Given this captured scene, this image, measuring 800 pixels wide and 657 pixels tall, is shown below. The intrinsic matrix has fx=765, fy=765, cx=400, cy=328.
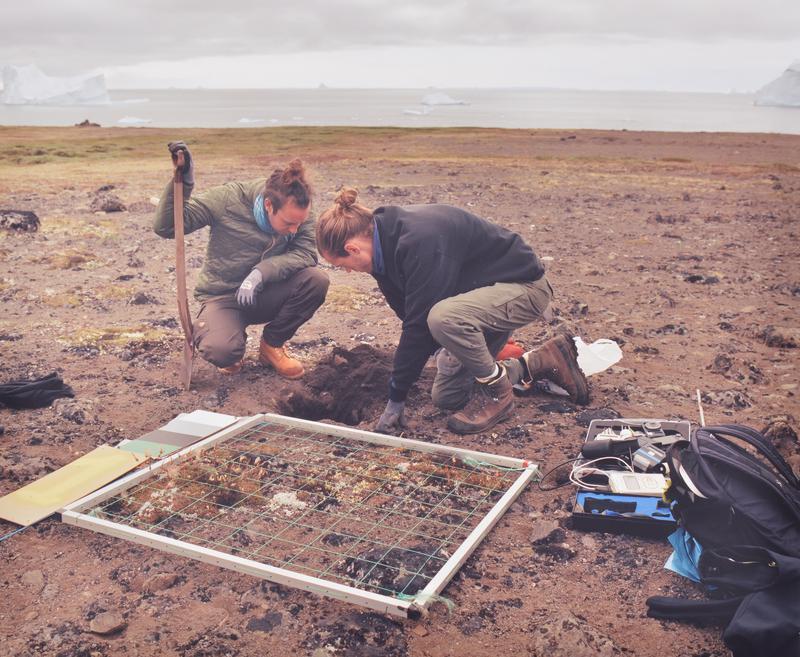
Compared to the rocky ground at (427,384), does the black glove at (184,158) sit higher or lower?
higher

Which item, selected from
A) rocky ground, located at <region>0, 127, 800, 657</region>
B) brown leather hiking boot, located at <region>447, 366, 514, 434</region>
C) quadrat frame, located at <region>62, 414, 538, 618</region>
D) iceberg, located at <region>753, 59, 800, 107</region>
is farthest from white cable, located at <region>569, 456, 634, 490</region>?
iceberg, located at <region>753, 59, 800, 107</region>

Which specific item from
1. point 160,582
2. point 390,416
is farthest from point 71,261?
point 160,582

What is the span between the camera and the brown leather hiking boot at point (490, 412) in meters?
4.77

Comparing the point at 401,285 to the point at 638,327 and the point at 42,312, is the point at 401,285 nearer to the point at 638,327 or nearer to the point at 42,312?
the point at 638,327

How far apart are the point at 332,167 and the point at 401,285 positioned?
1556cm

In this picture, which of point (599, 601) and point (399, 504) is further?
point (399, 504)

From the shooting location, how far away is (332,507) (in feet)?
13.1

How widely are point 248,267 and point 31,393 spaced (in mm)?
1675

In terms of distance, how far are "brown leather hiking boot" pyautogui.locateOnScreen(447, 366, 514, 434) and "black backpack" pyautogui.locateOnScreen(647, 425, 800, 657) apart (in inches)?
65.7

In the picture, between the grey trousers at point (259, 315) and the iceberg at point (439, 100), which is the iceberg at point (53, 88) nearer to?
the iceberg at point (439, 100)

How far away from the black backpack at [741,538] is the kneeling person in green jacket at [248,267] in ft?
9.81

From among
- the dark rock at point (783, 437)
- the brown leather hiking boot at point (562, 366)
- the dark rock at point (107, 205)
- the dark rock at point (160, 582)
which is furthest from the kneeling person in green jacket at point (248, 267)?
the dark rock at point (107, 205)

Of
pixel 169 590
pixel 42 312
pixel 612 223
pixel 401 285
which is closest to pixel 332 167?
pixel 612 223

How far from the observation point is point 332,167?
1944cm
